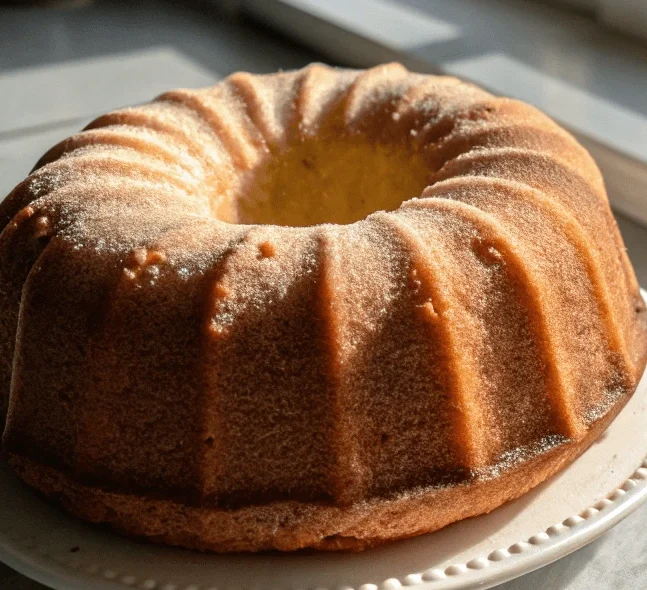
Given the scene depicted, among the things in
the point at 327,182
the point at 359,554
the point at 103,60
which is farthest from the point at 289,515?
the point at 103,60

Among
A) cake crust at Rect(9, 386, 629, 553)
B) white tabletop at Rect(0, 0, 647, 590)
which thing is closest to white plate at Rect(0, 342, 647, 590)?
cake crust at Rect(9, 386, 629, 553)

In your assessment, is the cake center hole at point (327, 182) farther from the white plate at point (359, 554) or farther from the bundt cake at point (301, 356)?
the white plate at point (359, 554)

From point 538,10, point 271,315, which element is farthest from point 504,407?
point 538,10

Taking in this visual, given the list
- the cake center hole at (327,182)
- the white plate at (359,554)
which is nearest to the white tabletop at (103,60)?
the cake center hole at (327,182)

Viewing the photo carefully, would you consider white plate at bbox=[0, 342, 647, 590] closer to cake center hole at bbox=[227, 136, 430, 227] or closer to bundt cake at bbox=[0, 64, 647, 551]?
bundt cake at bbox=[0, 64, 647, 551]

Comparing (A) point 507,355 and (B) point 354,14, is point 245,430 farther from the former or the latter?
(B) point 354,14

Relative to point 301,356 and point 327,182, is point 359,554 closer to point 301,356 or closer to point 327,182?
point 301,356
